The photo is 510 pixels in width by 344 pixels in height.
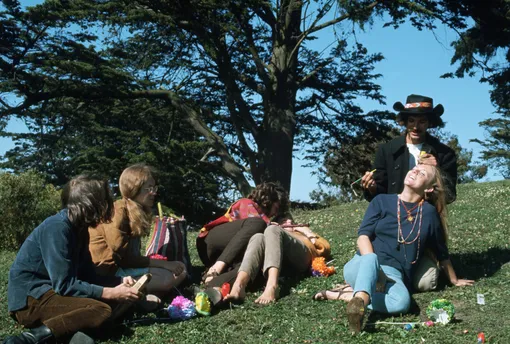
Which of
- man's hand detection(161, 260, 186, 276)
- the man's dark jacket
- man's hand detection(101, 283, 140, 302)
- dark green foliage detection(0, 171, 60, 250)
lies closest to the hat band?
the man's dark jacket

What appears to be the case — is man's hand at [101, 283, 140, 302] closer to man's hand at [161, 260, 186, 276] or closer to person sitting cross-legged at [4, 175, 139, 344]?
person sitting cross-legged at [4, 175, 139, 344]

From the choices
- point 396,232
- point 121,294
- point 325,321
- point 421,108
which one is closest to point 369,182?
point 396,232

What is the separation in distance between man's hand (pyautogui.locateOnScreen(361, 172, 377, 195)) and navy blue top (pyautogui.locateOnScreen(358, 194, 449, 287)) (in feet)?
0.99

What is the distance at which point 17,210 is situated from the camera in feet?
48.1

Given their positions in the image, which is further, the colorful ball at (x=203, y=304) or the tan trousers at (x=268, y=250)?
the tan trousers at (x=268, y=250)

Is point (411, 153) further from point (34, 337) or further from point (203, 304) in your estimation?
point (34, 337)

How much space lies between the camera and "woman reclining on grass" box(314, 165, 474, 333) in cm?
573

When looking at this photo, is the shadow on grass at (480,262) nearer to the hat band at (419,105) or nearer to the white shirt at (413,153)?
the white shirt at (413,153)

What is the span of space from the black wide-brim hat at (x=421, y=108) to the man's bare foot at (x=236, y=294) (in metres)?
2.43

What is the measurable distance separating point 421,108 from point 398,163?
64 cm

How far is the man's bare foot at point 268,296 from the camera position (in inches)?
234

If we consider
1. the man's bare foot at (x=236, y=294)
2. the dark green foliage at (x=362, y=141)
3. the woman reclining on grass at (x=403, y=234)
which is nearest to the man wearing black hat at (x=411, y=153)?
the woman reclining on grass at (x=403, y=234)

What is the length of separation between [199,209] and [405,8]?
42.3ft

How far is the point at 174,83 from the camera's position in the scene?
20.7 meters
